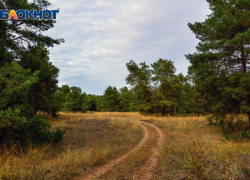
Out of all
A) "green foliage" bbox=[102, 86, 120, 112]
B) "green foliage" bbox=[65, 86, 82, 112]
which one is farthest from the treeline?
"green foliage" bbox=[102, 86, 120, 112]

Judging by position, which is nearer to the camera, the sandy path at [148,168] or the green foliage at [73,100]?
the sandy path at [148,168]

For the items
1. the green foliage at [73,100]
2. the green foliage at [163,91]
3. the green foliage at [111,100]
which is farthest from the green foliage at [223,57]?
the green foliage at [111,100]

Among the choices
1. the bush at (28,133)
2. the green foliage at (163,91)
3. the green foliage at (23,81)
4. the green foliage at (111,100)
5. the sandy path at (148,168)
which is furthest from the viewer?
the green foliage at (111,100)

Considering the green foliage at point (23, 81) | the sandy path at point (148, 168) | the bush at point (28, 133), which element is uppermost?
the green foliage at point (23, 81)

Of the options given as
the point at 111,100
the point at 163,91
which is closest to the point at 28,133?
the point at 163,91

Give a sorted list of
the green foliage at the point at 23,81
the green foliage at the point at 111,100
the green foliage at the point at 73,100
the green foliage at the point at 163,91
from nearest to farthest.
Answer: the green foliage at the point at 23,81, the green foliage at the point at 163,91, the green foliage at the point at 73,100, the green foliage at the point at 111,100

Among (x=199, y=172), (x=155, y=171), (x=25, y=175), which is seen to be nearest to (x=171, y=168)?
(x=155, y=171)

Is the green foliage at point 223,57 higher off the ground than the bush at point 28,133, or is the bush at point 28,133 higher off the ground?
the green foliage at point 223,57

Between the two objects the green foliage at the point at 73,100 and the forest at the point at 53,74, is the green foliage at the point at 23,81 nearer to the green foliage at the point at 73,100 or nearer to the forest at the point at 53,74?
the forest at the point at 53,74

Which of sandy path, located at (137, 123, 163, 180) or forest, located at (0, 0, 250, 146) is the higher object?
forest, located at (0, 0, 250, 146)

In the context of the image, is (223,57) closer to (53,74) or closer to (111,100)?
(53,74)

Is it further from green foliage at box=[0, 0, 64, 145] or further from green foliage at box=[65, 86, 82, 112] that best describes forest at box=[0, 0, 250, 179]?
green foliage at box=[65, 86, 82, 112]

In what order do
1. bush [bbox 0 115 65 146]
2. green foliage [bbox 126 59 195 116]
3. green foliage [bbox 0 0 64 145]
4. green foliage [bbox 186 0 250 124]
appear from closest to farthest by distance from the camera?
green foliage [bbox 0 0 64 145]
bush [bbox 0 115 65 146]
green foliage [bbox 186 0 250 124]
green foliage [bbox 126 59 195 116]

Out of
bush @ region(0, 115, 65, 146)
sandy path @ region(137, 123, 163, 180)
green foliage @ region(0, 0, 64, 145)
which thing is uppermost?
green foliage @ region(0, 0, 64, 145)
